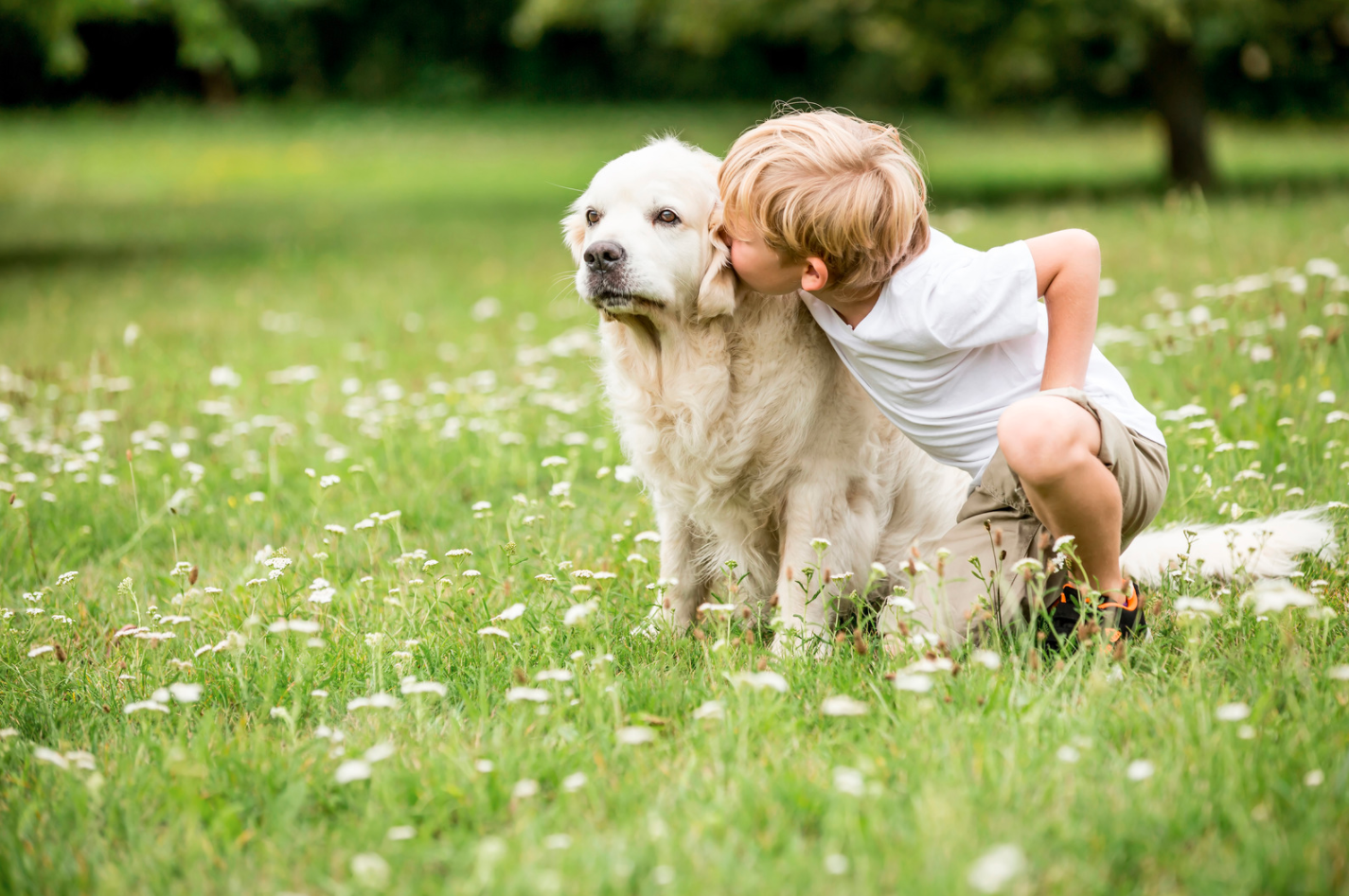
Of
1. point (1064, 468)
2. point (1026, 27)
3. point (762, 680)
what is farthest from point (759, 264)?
point (1026, 27)

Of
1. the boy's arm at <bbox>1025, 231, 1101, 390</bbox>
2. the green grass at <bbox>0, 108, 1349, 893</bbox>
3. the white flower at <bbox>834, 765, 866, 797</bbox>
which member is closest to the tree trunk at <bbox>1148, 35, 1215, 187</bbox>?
Result: the green grass at <bbox>0, 108, 1349, 893</bbox>

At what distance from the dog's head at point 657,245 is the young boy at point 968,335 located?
0.10 meters

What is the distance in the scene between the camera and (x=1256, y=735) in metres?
2.10

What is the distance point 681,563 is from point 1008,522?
95cm

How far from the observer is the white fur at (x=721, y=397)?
9.72 ft

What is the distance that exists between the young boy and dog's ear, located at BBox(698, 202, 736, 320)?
0.21 feet

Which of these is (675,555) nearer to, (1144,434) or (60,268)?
(1144,434)

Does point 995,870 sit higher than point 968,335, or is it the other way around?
point 968,335

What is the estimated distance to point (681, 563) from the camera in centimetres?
331

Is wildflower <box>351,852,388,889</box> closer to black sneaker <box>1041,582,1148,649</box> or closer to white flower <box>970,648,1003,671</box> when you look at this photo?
white flower <box>970,648,1003,671</box>

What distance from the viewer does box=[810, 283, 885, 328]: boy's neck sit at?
287cm

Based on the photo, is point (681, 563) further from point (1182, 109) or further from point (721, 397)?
point (1182, 109)

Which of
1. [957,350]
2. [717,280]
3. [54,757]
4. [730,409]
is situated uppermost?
[717,280]

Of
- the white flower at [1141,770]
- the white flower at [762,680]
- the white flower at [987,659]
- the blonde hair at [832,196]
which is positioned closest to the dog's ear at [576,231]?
the blonde hair at [832,196]
